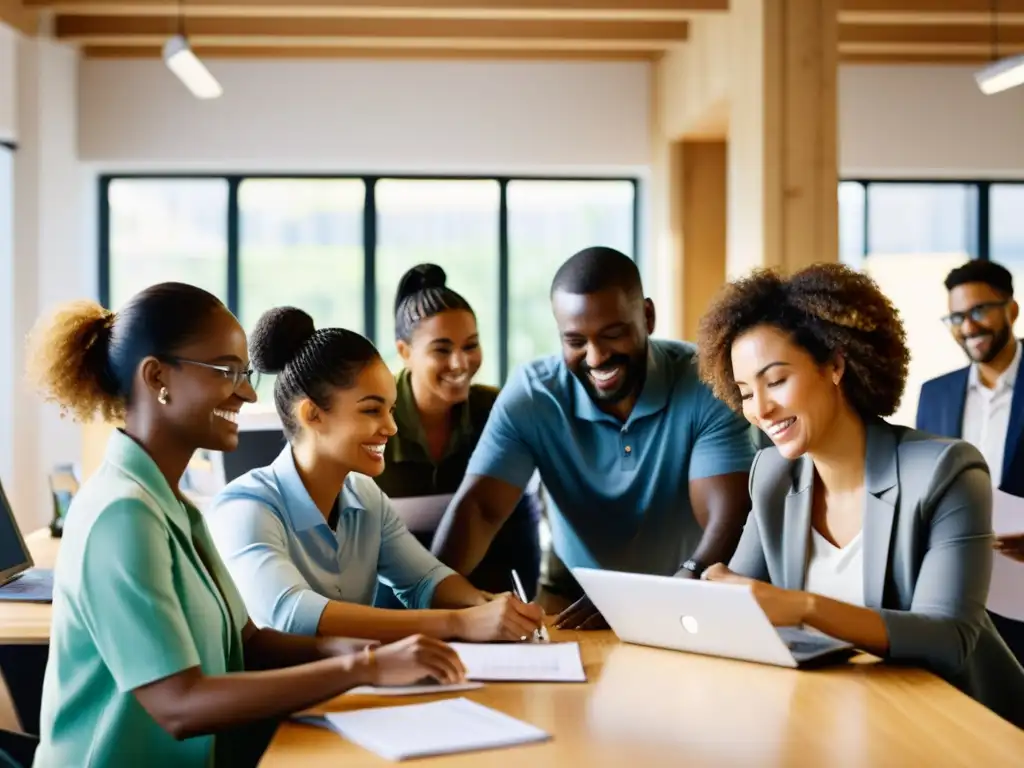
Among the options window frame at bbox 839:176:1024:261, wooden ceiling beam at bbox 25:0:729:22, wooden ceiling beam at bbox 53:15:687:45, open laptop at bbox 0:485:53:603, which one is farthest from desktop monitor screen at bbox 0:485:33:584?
window frame at bbox 839:176:1024:261

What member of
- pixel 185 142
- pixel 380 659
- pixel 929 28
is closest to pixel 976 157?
pixel 929 28

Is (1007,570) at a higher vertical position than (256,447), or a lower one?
lower

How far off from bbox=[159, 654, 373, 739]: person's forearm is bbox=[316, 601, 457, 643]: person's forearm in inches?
13.8

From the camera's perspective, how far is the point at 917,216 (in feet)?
26.3

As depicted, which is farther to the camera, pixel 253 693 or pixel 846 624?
pixel 846 624

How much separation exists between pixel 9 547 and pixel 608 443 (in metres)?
1.39

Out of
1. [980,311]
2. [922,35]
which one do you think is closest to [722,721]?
[980,311]

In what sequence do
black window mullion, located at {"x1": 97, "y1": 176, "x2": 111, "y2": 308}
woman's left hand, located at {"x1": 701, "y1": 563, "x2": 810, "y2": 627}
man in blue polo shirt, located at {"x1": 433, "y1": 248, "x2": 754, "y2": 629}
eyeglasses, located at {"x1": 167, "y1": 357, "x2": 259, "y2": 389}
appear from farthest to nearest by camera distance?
black window mullion, located at {"x1": 97, "y1": 176, "x2": 111, "y2": 308} → man in blue polo shirt, located at {"x1": 433, "y1": 248, "x2": 754, "y2": 629} → woman's left hand, located at {"x1": 701, "y1": 563, "x2": 810, "y2": 627} → eyeglasses, located at {"x1": 167, "y1": 357, "x2": 259, "y2": 389}

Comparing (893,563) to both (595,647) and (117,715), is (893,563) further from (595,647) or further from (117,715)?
(117,715)

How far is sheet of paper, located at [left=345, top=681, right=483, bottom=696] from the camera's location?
1913mm

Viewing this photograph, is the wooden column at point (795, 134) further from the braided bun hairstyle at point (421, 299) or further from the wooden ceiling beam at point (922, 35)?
the braided bun hairstyle at point (421, 299)

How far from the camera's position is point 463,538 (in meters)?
2.87

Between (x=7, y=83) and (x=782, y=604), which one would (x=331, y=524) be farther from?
(x=7, y=83)

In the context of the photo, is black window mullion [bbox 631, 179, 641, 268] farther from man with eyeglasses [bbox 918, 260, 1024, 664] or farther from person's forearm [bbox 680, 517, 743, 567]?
person's forearm [bbox 680, 517, 743, 567]
